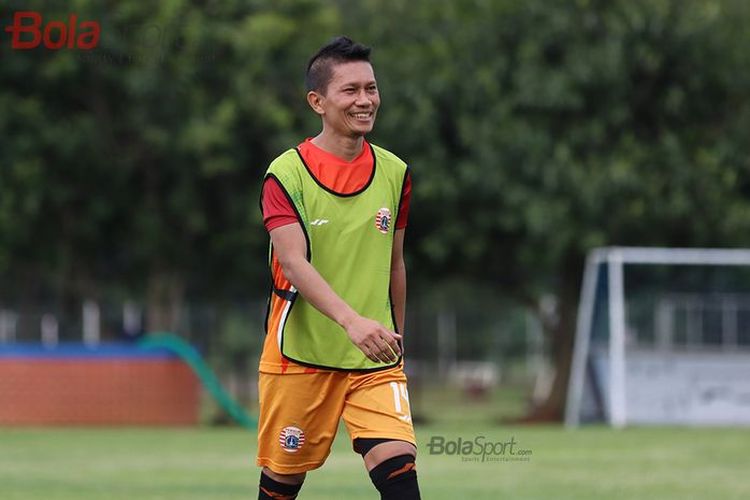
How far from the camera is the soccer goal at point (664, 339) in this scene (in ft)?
79.9

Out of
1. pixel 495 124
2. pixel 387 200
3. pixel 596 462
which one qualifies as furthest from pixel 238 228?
pixel 387 200

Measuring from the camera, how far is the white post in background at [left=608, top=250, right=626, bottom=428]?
24.0 m

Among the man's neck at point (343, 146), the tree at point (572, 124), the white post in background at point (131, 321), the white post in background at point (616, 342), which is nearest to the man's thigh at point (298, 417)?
the man's neck at point (343, 146)

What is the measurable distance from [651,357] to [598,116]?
4.03m

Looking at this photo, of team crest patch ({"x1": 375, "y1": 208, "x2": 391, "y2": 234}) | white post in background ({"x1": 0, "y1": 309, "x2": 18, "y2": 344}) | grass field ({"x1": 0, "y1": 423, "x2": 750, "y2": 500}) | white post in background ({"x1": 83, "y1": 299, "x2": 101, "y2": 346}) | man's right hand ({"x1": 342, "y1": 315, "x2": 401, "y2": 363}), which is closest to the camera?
man's right hand ({"x1": 342, "y1": 315, "x2": 401, "y2": 363})

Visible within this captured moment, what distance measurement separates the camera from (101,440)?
69.1 ft

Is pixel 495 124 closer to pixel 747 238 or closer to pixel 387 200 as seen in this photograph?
pixel 747 238

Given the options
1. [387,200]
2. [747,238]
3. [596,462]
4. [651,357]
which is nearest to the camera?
[387,200]

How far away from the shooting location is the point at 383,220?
6.77 metres

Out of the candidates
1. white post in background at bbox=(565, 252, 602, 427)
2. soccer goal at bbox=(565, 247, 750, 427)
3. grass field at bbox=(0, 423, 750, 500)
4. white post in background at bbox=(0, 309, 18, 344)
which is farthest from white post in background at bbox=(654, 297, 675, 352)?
white post in background at bbox=(0, 309, 18, 344)

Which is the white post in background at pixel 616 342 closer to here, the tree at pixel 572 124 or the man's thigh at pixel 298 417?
the tree at pixel 572 124

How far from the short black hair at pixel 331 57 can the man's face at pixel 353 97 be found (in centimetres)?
3

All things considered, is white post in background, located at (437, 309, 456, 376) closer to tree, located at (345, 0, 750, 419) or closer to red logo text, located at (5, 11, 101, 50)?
tree, located at (345, 0, 750, 419)

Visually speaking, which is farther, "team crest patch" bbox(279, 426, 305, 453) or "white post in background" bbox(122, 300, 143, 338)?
"white post in background" bbox(122, 300, 143, 338)
